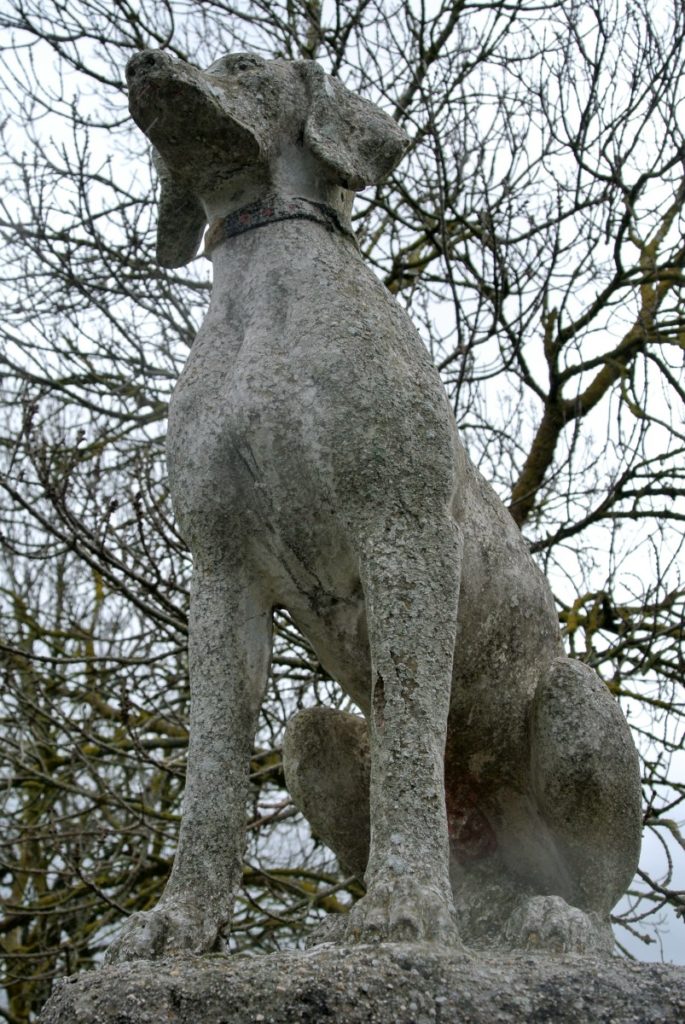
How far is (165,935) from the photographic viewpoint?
2.57 meters

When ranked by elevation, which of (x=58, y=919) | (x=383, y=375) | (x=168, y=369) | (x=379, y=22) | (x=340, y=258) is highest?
(x=379, y=22)

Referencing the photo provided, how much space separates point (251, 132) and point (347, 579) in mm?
1202

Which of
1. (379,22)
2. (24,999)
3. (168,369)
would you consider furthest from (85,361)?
(24,999)

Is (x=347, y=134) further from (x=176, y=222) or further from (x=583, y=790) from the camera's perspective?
(x=583, y=790)

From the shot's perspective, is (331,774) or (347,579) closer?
(347,579)

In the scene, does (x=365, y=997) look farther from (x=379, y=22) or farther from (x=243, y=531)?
(x=379, y=22)

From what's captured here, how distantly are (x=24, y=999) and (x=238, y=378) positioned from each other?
6505mm

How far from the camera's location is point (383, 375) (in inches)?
116

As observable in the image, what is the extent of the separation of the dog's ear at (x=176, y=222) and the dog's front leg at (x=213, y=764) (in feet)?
3.57

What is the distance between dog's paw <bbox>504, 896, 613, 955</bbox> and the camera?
8.67 ft

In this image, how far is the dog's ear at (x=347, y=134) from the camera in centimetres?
330

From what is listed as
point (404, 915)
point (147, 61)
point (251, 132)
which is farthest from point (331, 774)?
point (147, 61)

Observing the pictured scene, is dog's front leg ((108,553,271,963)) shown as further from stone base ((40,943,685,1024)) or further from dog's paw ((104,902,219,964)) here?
stone base ((40,943,685,1024))

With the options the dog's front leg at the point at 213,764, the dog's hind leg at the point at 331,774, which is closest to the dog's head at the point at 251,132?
the dog's front leg at the point at 213,764
